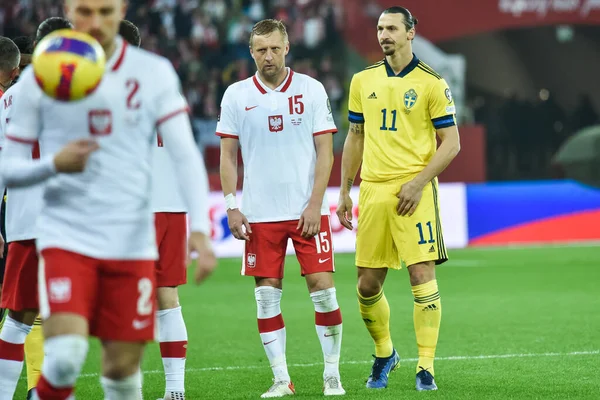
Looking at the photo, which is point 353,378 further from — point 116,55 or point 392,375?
point 116,55

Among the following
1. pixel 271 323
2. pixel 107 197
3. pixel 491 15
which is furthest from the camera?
pixel 491 15

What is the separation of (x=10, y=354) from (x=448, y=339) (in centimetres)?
438

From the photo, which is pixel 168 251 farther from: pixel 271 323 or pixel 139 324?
pixel 139 324

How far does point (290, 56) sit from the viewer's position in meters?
21.9

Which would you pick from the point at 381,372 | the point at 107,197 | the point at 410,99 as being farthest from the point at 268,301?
the point at 107,197

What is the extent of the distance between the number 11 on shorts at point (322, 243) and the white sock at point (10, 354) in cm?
192

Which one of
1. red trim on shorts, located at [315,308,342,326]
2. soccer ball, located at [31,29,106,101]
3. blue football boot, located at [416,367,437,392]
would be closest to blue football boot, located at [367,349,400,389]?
blue football boot, located at [416,367,437,392]

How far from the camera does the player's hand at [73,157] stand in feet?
13.2

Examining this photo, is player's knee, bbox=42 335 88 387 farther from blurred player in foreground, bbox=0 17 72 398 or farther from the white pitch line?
the white pitch line

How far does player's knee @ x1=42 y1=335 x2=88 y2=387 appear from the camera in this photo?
13.3 ft

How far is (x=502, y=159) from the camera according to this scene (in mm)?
23031

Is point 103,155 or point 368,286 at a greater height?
point 103,155

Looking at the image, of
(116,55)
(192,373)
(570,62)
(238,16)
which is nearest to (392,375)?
(192,373)

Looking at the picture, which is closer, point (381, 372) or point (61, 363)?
point (61, 363)
